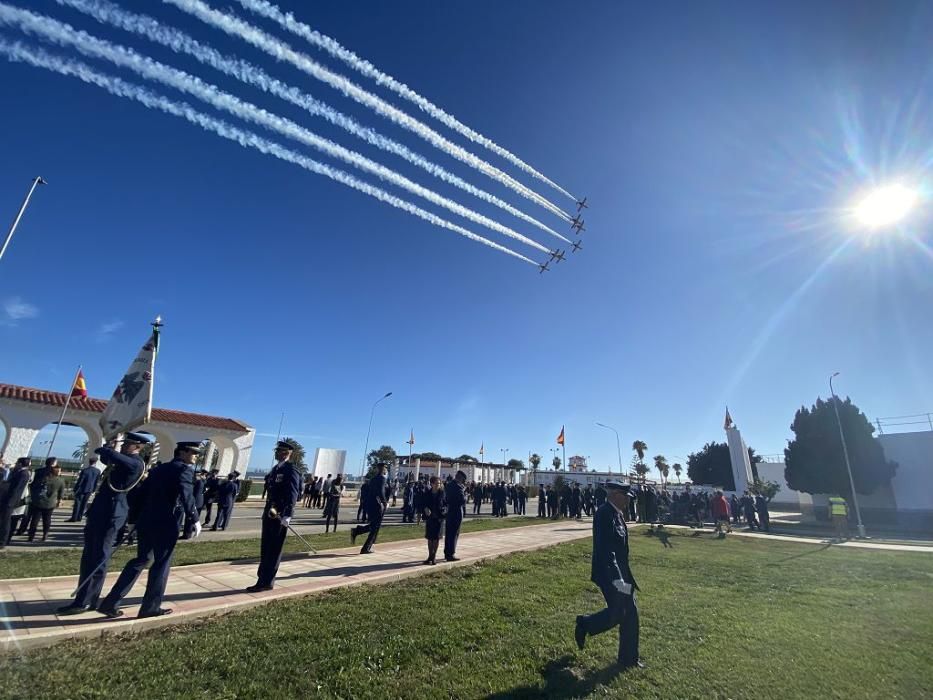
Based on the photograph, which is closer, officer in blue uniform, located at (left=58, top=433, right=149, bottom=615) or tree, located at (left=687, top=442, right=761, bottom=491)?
officer in blue uniform, located at (left=58, top=433, right=149, bottom=615)

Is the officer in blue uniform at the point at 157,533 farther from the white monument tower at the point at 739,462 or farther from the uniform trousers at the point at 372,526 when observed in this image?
the white monument tower at the point at 739,462

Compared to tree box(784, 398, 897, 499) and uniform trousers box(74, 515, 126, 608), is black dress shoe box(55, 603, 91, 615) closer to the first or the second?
uniform trousers box(74, 515, 126, 608)

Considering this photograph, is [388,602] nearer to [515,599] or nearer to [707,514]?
[515,599]

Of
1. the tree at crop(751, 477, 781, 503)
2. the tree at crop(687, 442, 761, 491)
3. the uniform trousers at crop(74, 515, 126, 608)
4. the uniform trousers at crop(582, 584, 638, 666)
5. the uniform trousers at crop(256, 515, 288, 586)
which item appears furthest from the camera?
the tree at crop(687, 442, 761, 491)

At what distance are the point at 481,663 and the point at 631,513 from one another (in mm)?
24832

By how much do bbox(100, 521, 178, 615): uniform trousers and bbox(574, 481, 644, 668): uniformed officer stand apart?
4.96 m

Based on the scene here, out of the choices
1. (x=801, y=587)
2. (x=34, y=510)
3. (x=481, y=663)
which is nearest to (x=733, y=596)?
(x=801, y=587)

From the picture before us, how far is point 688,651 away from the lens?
17.0 ft

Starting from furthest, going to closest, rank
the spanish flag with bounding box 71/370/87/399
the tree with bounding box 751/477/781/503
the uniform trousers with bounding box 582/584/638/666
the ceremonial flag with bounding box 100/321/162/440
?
the tree with bounding box 751/477/781/503, the spanish flag with bounding box 71/370/87/399, the ceremonial flag with bounding box 100/321/162/440, the uniform trousers with bounding box 582/584/638/666

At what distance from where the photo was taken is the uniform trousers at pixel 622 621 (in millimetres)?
4656


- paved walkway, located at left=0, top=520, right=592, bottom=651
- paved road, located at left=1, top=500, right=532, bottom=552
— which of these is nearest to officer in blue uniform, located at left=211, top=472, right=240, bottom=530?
paved road, located at left=1, top=500, right=532, bottom=552

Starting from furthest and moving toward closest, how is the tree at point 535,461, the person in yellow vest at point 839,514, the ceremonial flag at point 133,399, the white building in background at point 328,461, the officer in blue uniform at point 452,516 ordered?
the tree at point 535,461 < the white building in background at point 328,461 < the person in yellow vest at point 839,514 < the officer in blue uniform at point 452,516 < the ceremonial flag at point 133,399

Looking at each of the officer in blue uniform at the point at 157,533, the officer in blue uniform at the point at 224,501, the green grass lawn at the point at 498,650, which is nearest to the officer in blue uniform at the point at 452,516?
the green grass lawn at the point at 498,650

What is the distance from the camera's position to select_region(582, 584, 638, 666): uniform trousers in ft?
15.3
